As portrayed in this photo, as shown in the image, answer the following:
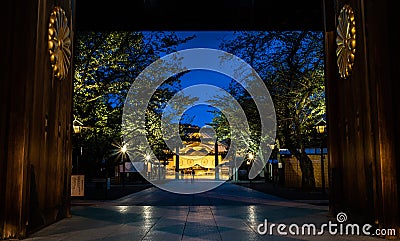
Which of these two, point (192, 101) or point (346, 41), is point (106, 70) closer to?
point (192, 101)

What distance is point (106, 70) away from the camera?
746 inches

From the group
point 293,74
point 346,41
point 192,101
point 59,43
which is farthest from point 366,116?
point 192,101

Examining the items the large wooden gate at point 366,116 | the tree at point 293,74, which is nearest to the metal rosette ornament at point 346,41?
the large wooden gate at point 366,116

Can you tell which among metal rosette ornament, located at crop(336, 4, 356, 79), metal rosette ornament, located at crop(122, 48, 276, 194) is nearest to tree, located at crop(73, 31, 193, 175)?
metal rosette ornament, located at crop(122, 48, 276, 194)

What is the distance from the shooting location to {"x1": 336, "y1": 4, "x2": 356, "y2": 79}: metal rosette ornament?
7.03 metres

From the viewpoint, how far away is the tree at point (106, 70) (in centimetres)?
1736

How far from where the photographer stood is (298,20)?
11.6m

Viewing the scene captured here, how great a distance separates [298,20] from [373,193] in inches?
269

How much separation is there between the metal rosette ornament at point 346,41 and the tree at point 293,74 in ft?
36.3

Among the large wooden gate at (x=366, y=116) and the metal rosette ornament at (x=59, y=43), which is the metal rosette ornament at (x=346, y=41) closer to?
the large wooden gate at (x=366, y=116)

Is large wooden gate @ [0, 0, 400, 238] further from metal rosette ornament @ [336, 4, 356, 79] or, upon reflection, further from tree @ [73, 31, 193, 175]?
tree @ [73, 31, 193, 175]

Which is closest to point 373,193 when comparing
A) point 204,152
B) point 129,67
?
point 129,67

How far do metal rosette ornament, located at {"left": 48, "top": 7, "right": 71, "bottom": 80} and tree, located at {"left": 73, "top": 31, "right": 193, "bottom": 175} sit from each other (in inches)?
339

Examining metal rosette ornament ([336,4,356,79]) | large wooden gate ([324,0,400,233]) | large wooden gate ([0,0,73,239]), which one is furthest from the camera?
metal rosette ornament ([336,4,356,79])
